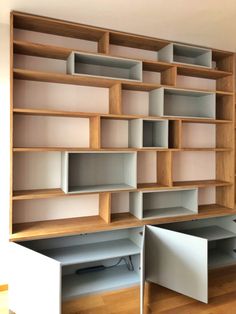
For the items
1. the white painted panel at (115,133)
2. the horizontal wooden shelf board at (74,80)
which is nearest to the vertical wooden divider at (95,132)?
the white painted panel at (115,133)

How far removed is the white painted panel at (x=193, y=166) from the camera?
2.73 m

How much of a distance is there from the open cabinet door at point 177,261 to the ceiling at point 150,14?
71.4 inches

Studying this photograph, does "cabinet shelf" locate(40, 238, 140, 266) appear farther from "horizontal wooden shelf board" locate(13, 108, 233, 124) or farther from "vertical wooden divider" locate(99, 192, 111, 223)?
"horizontal wooden shelf board" locate(13, 108, 233, 124)

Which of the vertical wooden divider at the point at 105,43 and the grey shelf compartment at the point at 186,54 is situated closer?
the vertical wooden divider at the point at 105,43

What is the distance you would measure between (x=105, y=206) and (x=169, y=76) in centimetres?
146

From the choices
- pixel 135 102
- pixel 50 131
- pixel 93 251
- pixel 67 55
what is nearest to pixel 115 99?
pixel 135 102

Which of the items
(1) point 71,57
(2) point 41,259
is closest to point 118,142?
(1) point 71,57

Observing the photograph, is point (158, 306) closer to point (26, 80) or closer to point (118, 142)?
point (118, 142)

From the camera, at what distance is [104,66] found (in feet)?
7.95

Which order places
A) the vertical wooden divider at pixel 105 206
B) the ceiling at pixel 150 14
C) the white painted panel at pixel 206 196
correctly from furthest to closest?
the white painted panel at pixel 206 196 < the vertical wooden divider at pixel 105 206 < the ceiling at pixel 150 14

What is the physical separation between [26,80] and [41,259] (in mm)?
1515

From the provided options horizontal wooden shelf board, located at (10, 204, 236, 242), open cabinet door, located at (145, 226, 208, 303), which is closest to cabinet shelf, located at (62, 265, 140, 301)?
open cabinet door, located at (145, 226, 208, 303)

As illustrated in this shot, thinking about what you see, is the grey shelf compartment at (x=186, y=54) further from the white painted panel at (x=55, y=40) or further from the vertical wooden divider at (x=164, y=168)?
the vertical wooden divider at (x=164, y=168)

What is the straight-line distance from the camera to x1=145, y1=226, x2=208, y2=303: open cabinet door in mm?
2008
